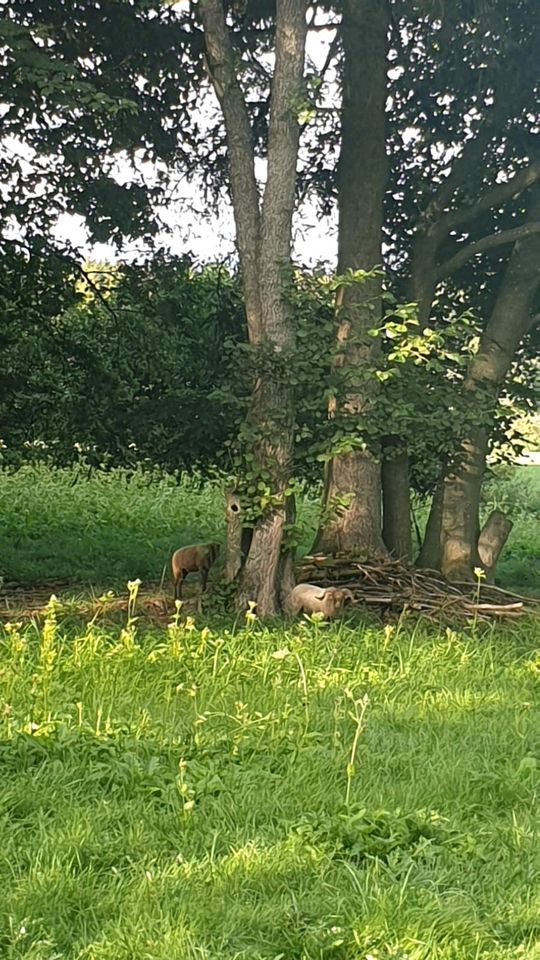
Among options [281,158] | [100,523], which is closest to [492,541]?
[281,158]

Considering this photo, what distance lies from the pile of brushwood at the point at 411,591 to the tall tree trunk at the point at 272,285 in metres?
0.61

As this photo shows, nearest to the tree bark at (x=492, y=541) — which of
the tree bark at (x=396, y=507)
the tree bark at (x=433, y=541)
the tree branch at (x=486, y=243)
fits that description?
the tree bark at (x=433, y=541)

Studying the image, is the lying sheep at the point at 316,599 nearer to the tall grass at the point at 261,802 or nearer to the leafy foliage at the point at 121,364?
the tall grass at the point at 261,802

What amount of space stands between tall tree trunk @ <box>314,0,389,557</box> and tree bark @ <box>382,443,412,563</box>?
633 millimetres

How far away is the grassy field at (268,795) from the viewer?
3.39 m

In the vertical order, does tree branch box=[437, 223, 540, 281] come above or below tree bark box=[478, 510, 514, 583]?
above

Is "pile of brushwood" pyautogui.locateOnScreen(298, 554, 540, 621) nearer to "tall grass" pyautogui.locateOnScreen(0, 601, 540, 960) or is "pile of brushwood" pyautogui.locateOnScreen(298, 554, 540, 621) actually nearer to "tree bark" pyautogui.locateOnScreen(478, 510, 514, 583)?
"tree bark" pyautogui.locateOnScreen(478, 510, 514, 583)

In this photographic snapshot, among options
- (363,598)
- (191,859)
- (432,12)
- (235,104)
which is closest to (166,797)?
(191,859)

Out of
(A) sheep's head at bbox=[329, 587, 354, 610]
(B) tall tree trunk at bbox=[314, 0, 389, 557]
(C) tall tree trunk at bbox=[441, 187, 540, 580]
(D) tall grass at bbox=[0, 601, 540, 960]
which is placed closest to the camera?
(D) tall grass at bbox=[0, 601, 540, 960]

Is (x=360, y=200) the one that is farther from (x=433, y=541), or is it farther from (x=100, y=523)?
(x=100, y=523)

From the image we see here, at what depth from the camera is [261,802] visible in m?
4.44

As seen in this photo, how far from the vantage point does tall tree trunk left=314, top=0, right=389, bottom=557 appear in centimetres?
971

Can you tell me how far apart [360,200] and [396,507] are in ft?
9.91

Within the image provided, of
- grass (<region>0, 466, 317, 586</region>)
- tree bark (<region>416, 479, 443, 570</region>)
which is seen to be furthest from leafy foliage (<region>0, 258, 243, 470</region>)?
tree bark (<region>416, 479, 443, 570</region>)
